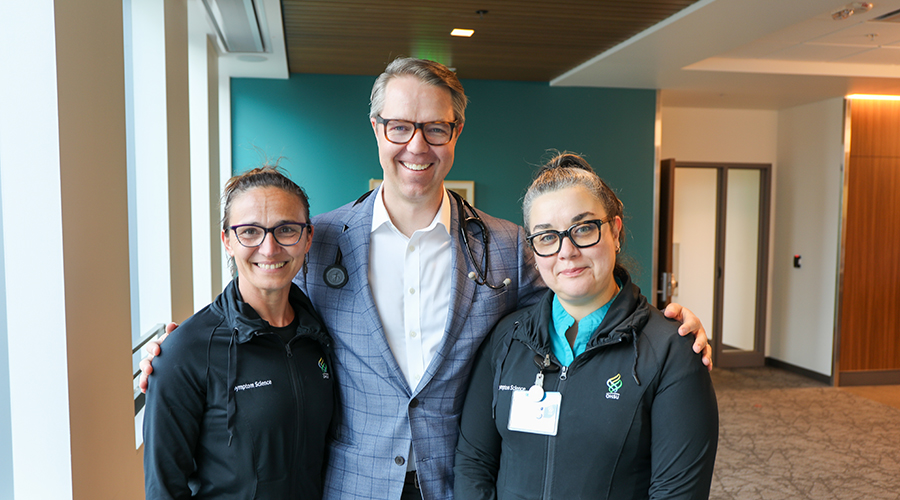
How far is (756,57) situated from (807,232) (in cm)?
278

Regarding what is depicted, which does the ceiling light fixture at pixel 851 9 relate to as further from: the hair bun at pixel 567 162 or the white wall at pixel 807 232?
the hair bun at pixel 567 162

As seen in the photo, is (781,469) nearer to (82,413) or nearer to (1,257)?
(82,413)

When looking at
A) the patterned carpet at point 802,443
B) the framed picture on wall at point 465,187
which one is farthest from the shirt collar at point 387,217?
the framed picture on wall at point 465,187

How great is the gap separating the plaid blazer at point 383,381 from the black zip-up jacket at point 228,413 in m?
0.15

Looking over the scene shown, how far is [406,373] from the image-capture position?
184 cm

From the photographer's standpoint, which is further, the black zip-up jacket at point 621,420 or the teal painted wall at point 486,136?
the teal painted wall at point 486,136

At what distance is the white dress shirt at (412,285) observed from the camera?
1.85 meters

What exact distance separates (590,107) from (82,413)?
5.86 metres

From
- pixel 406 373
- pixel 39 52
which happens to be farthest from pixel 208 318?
pixel 39 52

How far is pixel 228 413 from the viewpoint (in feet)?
5.13

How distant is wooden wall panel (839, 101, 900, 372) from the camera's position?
280 inches

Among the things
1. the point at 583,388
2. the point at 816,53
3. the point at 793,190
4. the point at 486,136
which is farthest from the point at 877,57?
the point at 583,388

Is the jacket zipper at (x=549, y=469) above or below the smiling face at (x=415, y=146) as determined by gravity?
below

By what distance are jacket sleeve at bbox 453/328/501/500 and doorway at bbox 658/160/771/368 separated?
6904 millimetres
